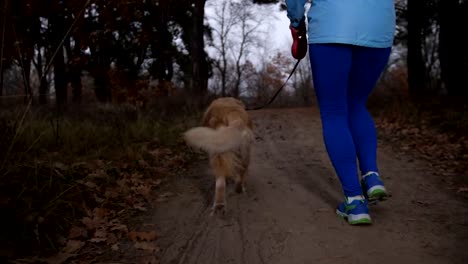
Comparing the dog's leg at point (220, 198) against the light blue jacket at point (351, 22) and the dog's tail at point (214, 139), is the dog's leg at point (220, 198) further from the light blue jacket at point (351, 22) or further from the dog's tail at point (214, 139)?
the light blue jacket at point (351, 22)

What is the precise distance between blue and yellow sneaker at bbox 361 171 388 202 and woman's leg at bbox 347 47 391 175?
0.06 m

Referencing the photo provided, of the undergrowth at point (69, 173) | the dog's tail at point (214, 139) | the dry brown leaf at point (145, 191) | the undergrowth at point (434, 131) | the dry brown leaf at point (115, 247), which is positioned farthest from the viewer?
the undergrowth at point (434, 131)

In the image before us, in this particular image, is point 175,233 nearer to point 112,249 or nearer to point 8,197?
point 112,249

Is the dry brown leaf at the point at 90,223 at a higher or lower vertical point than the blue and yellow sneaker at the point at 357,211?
lower

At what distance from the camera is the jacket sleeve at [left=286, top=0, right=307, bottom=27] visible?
3031 mm

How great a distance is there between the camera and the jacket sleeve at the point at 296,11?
303 centimetres

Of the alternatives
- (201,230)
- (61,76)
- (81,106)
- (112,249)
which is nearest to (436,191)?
A: (201,230)

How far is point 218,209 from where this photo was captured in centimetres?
352

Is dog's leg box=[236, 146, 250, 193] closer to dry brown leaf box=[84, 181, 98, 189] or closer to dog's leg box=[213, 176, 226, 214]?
dog's leg box=[213, 176, 226, 214]

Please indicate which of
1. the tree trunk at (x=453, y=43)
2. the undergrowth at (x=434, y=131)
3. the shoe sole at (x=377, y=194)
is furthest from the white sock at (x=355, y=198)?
the tree trunk at (x=453, y=43)

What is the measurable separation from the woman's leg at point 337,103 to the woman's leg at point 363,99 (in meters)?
0.16

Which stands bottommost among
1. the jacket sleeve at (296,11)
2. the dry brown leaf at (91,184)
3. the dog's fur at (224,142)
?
the dry brown leaf at (91,184)

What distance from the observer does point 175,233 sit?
3.10 metres

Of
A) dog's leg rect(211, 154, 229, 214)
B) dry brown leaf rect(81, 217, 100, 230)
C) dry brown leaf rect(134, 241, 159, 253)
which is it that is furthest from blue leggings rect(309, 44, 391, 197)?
dry brown leaf rect(81, 217, 100, 230)
